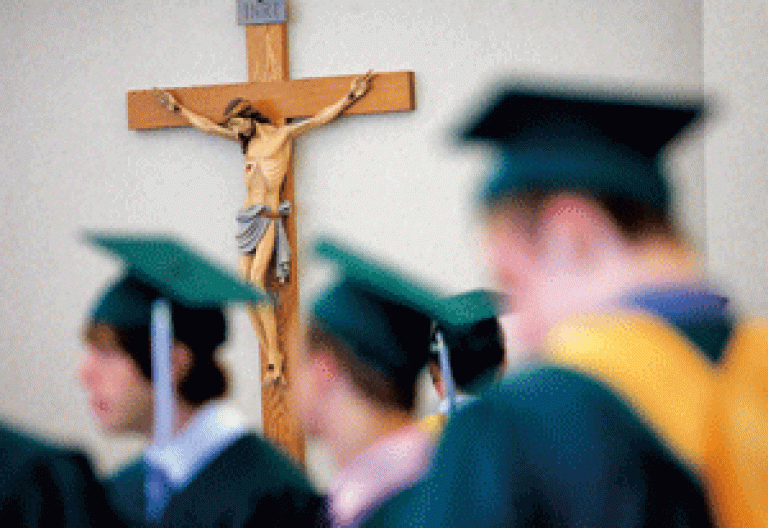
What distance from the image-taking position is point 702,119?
1.49 m

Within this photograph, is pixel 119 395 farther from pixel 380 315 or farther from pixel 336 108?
pixel 336 108

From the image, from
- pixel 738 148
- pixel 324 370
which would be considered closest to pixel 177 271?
pixel 324 370

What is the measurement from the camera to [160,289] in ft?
6.55

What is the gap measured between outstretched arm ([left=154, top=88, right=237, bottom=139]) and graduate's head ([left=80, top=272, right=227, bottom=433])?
3.85 metres

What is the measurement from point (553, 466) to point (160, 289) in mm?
1340

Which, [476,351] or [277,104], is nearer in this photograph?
[476,351]

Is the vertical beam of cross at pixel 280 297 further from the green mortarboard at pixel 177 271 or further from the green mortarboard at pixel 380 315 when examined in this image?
the green mortarboard at pixel 380 315

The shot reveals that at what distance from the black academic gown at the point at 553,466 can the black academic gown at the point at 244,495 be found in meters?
0.92

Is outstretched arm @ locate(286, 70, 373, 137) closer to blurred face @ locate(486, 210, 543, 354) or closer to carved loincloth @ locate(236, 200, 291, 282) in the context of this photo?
carved loincloth @ locate(236, 200, 291, 282)

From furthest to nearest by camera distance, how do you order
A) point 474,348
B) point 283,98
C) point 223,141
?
1. point 223,141
2. point 283,98
3. point 474,348

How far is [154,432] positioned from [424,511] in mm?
1110

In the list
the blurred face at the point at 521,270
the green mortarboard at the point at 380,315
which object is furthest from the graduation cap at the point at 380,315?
the blurred face at the point at 521,270

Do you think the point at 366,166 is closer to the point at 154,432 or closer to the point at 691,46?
the point at 691,46

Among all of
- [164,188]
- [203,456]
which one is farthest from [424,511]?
[164,188]
